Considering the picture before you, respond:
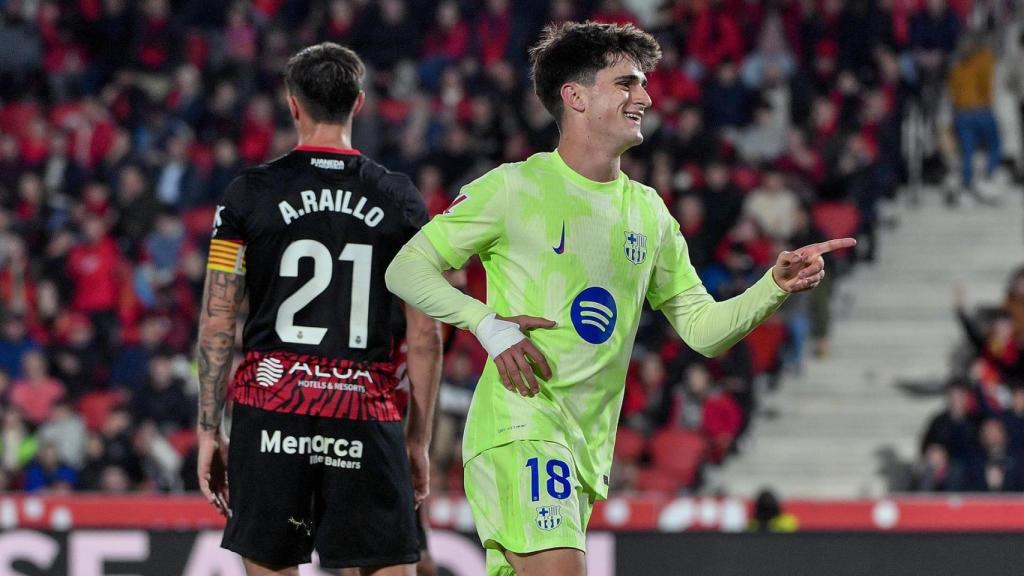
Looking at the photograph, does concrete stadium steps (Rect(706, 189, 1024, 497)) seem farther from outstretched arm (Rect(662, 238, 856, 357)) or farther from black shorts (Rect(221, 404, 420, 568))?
outstretched arm (Rect(662, 238, 856, 357))

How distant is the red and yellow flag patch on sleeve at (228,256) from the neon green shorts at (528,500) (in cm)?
117

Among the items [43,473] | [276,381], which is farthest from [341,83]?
[43,473]

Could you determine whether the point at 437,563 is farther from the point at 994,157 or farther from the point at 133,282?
the point at 994,157

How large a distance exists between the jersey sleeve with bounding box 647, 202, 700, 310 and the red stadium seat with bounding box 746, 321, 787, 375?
355 inches

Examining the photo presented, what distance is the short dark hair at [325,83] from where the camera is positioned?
18.1 feet

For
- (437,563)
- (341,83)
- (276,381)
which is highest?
(341,83)

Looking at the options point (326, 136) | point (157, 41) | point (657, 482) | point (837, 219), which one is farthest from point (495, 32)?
point (326, 136)

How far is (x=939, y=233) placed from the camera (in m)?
15.7

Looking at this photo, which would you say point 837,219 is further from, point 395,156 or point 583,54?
point 583,54

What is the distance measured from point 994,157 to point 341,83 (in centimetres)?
1163

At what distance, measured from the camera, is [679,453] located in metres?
12.8

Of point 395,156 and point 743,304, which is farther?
point 395,156

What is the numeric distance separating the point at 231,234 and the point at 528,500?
1.48 metres

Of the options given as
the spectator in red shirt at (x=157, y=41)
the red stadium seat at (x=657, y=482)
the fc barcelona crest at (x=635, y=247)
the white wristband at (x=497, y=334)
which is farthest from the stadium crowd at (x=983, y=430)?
the spectator in red shirt at (x=157, y=41)
